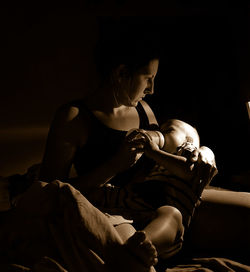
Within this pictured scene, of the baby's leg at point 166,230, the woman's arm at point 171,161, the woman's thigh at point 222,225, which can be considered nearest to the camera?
the baby's leg at point 166,230

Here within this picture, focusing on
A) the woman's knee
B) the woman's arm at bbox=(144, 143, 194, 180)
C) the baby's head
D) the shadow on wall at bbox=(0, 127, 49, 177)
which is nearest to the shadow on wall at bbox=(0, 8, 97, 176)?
the shadow on wall at bbox=(0, 127, 49, 177)

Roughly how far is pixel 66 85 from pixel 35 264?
4.77ft

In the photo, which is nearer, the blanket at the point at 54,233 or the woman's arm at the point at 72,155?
the blanket at the point at 54,233

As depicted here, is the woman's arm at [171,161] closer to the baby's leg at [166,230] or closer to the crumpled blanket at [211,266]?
the baby's leg at [166,230]

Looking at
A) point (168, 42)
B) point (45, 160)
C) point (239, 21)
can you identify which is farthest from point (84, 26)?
point (45, 160)

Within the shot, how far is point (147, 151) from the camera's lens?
1448 millimetres

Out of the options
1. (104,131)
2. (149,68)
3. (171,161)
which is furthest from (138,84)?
(171,161)

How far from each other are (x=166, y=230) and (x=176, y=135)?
403 mm

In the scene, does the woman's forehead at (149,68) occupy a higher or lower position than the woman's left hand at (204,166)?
higher

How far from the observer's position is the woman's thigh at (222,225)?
1.67 m

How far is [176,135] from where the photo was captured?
61.6 inches

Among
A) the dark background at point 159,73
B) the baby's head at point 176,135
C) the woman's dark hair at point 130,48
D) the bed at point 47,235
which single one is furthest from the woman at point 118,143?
the dark background at point 159,73

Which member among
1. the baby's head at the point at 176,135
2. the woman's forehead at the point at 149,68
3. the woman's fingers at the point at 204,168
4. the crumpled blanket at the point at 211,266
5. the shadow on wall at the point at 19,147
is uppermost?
the woman's forehead at the point at 149,68

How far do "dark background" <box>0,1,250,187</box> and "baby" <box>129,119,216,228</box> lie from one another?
986 millimetres
